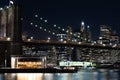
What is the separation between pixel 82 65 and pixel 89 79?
41169 mm

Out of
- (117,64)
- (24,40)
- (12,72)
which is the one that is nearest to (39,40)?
(24,40)

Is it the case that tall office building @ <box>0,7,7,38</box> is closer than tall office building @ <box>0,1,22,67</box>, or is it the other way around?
tall office building @ <box>0,1,22,67</box>

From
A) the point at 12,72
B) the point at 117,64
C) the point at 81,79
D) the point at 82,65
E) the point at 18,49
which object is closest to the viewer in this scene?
the point at 81,79

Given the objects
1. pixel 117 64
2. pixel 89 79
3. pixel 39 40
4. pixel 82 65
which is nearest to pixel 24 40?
pixel 39 40

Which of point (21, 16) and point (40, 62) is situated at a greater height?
point (21, 16)

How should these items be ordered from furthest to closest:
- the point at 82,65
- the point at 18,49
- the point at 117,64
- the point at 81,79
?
the point at 117,64 < the point at 82,65 < the point at 18,49 < the point at 81,79

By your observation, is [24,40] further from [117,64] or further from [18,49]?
[117,64]

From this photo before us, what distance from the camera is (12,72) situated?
63.4 metres

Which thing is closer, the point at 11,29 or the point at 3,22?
the point at 11,29

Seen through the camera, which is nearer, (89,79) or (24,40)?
(89,79)

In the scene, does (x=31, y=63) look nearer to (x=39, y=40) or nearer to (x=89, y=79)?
(x=39, y=40)

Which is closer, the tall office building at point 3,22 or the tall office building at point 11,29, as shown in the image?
the tall office building at point 11,29

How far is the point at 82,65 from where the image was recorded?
95.5 m

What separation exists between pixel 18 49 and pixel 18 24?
3.63 metres
